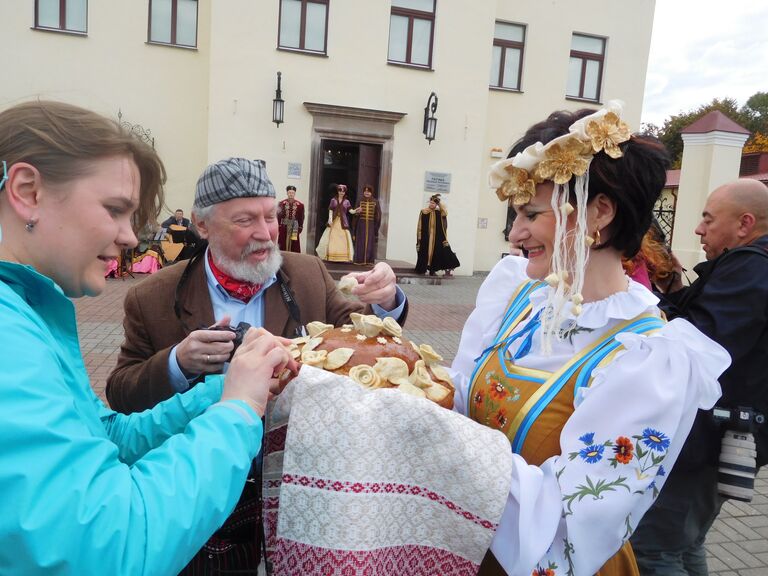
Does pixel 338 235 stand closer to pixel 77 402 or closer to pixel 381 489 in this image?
pixel 381 489

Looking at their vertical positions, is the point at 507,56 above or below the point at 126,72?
above

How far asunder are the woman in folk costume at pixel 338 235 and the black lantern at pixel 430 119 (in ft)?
8.27

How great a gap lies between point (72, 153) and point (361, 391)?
78 cm

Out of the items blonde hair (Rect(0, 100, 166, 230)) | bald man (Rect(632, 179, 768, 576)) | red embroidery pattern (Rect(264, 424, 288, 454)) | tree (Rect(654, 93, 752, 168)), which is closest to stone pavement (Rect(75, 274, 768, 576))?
bald man (Rect(632, 179, 768, 576))

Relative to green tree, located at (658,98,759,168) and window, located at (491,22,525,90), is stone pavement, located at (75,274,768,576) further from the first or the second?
green tree, located at (658,98,759,168)

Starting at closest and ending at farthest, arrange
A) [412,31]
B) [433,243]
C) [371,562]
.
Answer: [371,562], [433,243], [412,31]

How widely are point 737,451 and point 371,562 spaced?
63.5 inches

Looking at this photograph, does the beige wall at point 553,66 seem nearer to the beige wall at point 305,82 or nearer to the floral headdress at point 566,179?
the beige wall at point 305,82

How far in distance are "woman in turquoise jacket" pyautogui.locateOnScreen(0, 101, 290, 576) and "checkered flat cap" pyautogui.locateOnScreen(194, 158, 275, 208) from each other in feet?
2.31

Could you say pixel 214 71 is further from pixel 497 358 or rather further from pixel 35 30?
pixel 497 358

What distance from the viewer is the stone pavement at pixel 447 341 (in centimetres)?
331

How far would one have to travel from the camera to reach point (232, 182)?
211 cm

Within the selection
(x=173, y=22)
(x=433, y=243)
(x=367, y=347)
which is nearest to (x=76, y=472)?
(x=367, y=347)

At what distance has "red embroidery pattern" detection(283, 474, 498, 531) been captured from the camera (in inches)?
49.1
